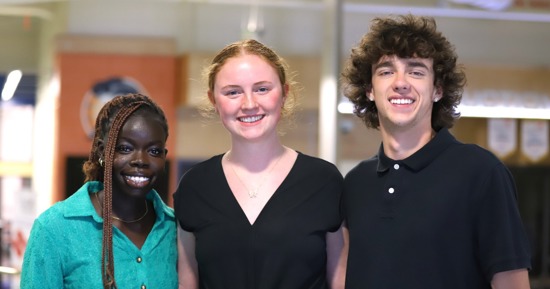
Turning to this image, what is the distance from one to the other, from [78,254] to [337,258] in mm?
728

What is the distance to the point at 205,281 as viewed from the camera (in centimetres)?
254

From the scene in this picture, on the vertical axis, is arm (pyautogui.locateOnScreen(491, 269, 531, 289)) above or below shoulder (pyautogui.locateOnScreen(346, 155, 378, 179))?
below

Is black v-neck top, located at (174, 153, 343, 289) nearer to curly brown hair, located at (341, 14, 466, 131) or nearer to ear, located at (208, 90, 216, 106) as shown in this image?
ear, located at (208, 90, 216, 106)

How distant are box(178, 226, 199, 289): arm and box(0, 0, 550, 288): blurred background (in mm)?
2784

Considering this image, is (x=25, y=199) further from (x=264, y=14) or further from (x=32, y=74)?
(x=264, y=14)

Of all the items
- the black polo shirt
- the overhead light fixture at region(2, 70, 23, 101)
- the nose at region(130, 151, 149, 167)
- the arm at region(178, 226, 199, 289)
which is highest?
the overhead light fixture at region(2, 70, 23, 101)

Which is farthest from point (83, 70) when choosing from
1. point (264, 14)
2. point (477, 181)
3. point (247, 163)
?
point (477, 181)

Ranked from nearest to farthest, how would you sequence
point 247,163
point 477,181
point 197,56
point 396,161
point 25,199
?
point 477,181 < point 396,161 < point 247,163 < point 25,199 < point 197,56

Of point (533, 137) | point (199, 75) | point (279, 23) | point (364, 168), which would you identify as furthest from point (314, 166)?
point (279, 23)

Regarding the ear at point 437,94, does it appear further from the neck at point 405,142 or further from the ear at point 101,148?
the ear at point 101,148

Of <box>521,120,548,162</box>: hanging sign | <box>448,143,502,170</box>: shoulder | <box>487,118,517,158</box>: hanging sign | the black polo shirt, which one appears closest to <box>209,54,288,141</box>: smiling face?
the black polo shirt

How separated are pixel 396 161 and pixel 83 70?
4853 millimetres

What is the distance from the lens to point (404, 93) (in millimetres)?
2361

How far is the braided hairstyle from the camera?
7.68 feet
